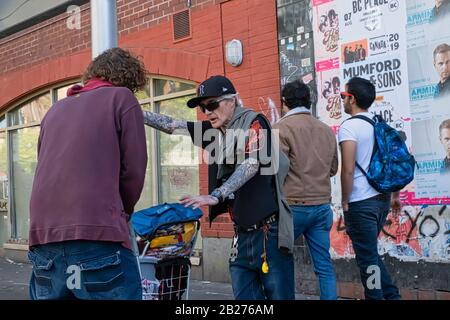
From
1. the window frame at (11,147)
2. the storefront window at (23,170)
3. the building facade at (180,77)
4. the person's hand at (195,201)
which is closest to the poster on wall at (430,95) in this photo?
the building facade at (180,77)

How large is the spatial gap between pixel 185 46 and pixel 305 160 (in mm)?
4191

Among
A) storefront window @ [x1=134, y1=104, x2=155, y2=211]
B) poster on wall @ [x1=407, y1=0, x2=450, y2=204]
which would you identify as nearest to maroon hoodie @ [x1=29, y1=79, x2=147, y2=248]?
poster on wall @ [x1=407, y1=0, x2=450, y2=204]

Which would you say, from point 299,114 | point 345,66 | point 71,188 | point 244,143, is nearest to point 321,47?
point 345,66

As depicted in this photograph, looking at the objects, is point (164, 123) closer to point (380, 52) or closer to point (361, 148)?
point (361, 148)

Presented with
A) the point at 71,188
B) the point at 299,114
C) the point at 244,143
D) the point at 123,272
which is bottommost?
the point at 123,272

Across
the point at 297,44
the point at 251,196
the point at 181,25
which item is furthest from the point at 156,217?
the point at 181,25

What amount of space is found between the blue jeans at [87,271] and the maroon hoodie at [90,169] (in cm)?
5

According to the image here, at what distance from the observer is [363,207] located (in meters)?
4.88

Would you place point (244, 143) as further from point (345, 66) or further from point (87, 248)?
point (345, 66)

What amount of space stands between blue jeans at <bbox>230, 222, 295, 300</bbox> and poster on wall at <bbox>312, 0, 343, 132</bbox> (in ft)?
10.7

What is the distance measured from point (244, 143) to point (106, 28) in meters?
1.67

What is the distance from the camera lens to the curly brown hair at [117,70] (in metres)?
3.35

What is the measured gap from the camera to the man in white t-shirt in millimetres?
4836

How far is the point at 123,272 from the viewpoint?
3.06 m
